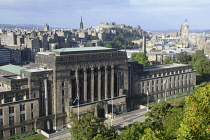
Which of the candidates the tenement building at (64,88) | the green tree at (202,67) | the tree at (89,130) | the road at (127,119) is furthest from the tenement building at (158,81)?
the tree at (89,130)

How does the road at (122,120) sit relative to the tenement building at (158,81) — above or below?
below

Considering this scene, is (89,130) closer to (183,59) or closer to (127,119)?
A: (127,119)

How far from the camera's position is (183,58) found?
16938 centimetres

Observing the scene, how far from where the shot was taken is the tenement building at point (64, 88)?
237 ft


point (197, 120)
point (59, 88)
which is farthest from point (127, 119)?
point (197, 120)

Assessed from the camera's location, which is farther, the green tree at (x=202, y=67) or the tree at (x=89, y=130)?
the green tree at (x=202, y=67)

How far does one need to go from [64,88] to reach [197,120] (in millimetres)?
43033

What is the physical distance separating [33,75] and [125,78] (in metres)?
36.1

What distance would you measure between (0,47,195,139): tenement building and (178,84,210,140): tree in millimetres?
34183

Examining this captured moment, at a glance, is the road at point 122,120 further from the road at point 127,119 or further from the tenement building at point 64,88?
the tenement building at point 64,88

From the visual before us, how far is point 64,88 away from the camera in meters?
80.1

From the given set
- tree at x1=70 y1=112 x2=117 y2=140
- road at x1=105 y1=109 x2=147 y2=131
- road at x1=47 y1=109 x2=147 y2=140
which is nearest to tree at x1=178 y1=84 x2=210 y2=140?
tree at x1=70 y1=112 x2=117 y2=140

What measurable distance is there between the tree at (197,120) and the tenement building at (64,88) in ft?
112

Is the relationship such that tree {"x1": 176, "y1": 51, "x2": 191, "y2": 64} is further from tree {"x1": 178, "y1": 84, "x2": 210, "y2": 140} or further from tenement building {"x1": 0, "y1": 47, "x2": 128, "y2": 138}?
tree {"x1": 178, "y1": 84, "x2": 210, "y2": 140}
